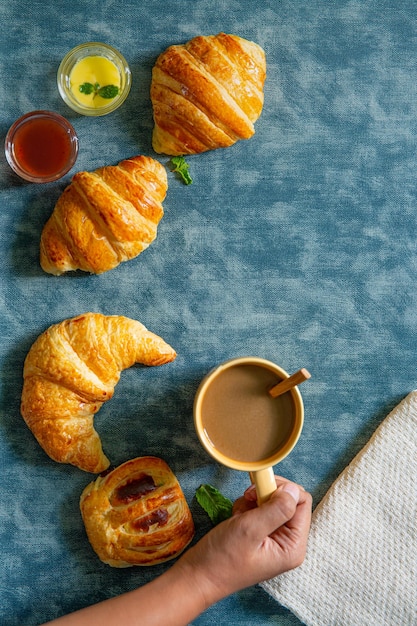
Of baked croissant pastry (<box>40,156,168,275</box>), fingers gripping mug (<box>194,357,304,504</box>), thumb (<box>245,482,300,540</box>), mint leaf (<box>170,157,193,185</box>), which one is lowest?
thumb (<box>245,482,300,540</box>)

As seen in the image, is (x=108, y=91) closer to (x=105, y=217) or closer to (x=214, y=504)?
(x=105, y=217)

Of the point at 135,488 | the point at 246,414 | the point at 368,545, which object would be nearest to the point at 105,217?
the point at 246,414

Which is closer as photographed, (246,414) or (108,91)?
(246,414)

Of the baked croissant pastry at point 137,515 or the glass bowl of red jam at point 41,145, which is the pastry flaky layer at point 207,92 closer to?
the glass bowl of red jam at point 41,145

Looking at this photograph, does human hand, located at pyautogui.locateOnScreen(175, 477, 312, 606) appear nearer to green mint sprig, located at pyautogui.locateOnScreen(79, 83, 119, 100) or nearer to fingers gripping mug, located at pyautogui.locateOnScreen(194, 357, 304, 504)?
fingers gripping mug, located at pyautogui.locateOnScreen(194, 357, 304, 504)

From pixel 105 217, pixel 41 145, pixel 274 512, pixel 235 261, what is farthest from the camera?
pixel 235 261

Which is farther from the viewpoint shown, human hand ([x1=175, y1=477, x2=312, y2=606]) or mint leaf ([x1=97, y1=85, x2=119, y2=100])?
mint leaf ([x1=97, y1=85, x2=119, y2=100])

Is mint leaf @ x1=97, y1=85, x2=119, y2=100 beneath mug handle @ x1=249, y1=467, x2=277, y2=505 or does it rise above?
above

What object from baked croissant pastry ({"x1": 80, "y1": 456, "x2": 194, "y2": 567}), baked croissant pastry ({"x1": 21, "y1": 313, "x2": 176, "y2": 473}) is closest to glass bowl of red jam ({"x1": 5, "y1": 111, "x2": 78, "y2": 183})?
baked croissant pastry ({"x1": 21, "y1": 313, "x2": 176, "y2": 473})
